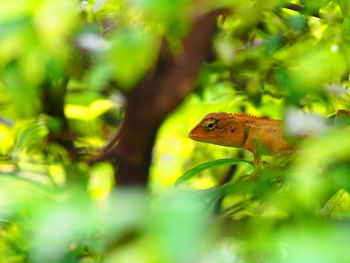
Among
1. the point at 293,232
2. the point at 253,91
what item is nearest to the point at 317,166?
the point at 293,232

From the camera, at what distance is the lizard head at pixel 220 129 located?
203 cm

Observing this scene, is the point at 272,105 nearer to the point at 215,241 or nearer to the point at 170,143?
the point at 170,143

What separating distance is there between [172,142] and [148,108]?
0.22 m

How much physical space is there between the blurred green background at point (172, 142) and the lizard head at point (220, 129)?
184mm

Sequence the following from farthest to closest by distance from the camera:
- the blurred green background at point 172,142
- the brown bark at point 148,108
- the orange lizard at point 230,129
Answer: the brown bark at point 148,108 < the orange lizard at point 230,129 < the blurred green background at point 172,142

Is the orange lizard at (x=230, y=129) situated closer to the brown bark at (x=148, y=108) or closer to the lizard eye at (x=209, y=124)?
the lizard eye at (x=209, y=124)

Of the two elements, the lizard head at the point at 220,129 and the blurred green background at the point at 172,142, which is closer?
the blurred green background at the point at 172,142

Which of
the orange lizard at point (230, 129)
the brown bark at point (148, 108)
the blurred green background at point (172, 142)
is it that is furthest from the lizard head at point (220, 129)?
the brown bark at point (148, 108)

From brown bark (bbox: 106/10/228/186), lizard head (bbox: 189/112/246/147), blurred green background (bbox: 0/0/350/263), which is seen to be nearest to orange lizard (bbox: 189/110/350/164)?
lizard head (bbox: 189/112/246/147)

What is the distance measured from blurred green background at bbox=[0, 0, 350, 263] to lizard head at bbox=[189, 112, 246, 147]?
184mm

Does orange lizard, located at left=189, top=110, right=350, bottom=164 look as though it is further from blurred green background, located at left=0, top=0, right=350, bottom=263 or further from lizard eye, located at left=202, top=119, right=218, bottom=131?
blurred green background, located at left=0, top=0, right=350, bottom=263

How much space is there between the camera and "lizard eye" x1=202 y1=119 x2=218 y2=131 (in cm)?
203

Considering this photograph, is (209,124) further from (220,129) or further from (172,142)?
(172,142)

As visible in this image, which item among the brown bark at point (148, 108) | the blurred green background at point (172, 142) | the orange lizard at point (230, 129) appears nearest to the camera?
the blurred green background at point (172, 142)
